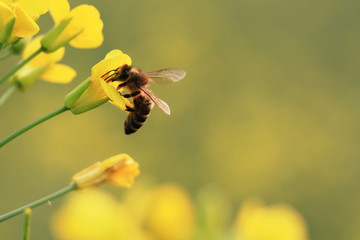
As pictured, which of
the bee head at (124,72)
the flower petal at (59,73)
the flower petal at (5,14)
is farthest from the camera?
the flower petal at (59,73)

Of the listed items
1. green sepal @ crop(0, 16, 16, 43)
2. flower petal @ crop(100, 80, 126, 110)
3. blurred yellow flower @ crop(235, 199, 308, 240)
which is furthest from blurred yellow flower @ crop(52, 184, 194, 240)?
green sepal @ crop(0, 16, 16, 43)

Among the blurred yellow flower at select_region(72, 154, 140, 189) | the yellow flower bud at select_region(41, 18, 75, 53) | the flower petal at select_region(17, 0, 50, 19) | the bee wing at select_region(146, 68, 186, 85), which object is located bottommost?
Result: the blurred yellow flower at select_region(72, 154, 140, 189)

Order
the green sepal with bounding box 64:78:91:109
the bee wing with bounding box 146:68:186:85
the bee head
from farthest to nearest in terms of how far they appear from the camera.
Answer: the bee wing with bounding box 146:68:186:85, the bee head, the green sepal with bounding box 64:78:91:109

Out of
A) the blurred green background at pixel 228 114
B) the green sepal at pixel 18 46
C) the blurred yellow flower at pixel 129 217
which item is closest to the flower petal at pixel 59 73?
the green sepal at pixel 18 46

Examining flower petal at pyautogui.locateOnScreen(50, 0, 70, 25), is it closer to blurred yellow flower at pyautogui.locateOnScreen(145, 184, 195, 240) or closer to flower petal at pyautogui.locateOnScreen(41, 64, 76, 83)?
flower petal at pyautogui.locateOnScreen(41, 64, 76, 83)

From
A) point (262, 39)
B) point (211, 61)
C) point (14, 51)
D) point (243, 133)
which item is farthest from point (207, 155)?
point (14, 51)

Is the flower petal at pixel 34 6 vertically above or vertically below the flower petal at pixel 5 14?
above

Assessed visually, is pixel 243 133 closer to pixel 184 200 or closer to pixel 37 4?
pixel 184 200

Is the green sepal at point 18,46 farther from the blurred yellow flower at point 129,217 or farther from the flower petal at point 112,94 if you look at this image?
the blurred yellow flower at point 129,217
